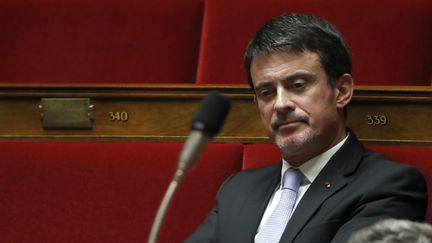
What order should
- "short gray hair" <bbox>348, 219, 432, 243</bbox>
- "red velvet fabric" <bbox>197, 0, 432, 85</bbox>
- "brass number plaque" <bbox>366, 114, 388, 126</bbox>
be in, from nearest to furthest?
"short gray hair" <bbox>348, 219, 432, 243</bbox>
"brass number plaque" <bbox>366, 114, 388, 126</bbox>
"red velvet fabric" <bbox>197, 0, 432, 85</bbox>

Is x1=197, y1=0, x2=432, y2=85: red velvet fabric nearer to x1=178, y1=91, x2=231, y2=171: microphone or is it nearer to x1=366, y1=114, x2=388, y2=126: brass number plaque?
x1=366, y1=114, x2=388, y2=126: brass number plaque

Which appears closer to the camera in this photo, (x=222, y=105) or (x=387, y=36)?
(x=222, y=105)

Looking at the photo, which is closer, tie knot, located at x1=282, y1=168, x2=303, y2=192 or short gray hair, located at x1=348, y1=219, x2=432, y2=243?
short gray hair, located at x1=348, y1=219, x2=432, y2=243

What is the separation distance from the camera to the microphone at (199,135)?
32cm

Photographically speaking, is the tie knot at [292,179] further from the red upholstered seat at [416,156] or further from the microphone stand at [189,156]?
the microphone stand at [189,156]

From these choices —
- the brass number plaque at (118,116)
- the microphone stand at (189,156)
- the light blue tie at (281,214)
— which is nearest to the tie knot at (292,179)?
the light blue tie at (281,214)

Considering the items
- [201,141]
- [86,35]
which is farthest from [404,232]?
[86,35]

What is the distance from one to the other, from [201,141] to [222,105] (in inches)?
0.8

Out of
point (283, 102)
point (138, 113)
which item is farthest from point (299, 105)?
point (138, 113)

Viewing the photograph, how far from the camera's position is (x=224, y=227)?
596 mm

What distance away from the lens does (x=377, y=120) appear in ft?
2.06

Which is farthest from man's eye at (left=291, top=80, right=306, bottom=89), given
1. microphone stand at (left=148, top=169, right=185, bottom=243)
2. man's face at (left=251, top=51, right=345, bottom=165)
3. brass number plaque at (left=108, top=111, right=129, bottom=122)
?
microphone stand at (left=148, top=169, right=185, bottom=243)

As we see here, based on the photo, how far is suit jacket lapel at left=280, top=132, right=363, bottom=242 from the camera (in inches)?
21.1

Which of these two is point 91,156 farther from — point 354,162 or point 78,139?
point 354,162
